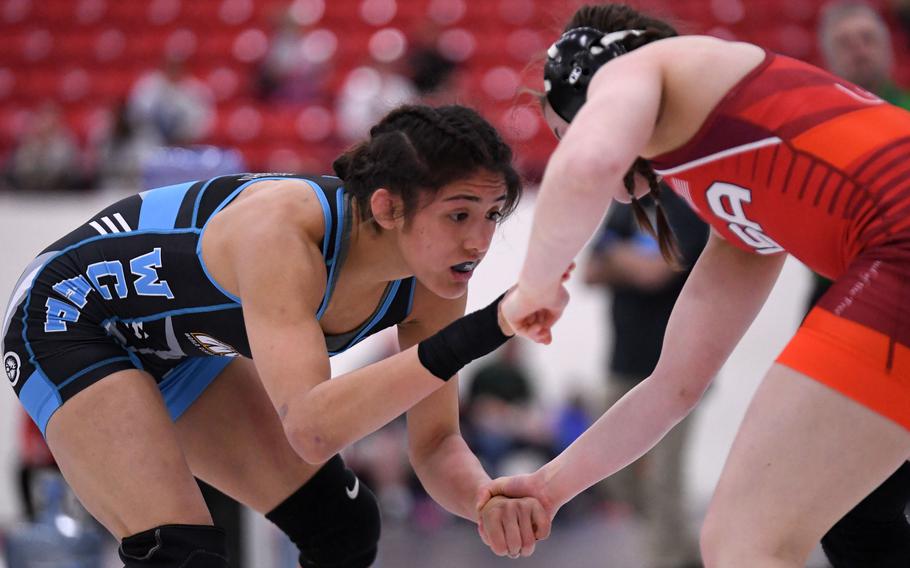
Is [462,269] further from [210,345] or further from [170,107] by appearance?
[170,107]

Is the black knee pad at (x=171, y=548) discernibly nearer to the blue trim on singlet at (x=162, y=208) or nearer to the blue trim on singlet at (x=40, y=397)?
the blue trim on singlet at (x=40, y=397)

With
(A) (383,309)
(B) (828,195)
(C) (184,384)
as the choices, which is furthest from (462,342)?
(C) (184,384)

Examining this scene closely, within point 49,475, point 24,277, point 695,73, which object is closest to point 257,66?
point 49,475

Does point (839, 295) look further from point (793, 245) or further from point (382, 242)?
point (382, 242)

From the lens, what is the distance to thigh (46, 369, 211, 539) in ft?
9.05

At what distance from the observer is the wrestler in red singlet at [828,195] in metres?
2.11

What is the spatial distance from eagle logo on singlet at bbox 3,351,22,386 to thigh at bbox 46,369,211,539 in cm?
18

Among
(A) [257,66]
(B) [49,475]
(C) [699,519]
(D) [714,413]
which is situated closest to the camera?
(B) [49,475]

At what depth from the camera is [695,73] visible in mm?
2268

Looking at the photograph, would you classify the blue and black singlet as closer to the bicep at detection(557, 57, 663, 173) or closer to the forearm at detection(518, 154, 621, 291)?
the forearm at detection(518, 154, 621, 291)

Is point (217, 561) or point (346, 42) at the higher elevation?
point (217, 561)

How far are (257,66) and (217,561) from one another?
862 cm

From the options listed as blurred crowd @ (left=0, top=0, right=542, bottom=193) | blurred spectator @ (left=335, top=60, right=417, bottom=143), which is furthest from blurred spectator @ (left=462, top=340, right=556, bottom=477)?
blurred spectator @ (left=335, top=60, right=417, bottom=143)

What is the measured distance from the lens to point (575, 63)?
8.25 feet
